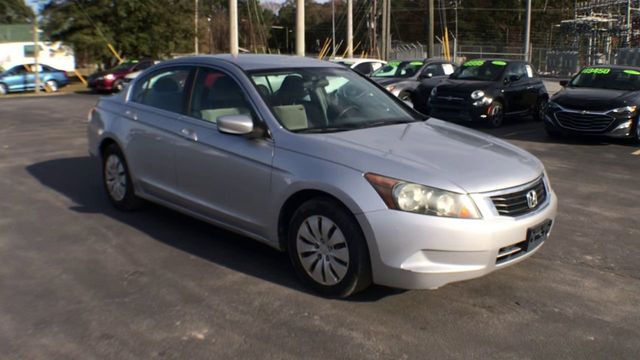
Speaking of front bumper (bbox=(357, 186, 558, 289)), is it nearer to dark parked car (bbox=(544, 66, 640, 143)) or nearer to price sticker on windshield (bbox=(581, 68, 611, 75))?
dark parked car (bbox=(544, 66, 640, 143))

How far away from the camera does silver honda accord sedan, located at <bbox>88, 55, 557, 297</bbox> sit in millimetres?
3850

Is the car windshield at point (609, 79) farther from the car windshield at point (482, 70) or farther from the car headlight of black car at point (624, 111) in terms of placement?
the car windshield at point (482, 70)

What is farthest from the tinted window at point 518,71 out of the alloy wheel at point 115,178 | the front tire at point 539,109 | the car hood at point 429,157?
the alloy wheel at point 115,178

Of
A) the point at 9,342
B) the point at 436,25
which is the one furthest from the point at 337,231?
the point at 436,25

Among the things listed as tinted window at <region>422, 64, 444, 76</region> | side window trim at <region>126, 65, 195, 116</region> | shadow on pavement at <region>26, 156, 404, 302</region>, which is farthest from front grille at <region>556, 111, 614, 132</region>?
side window trim at <region>126, 65, 195, 116</region>

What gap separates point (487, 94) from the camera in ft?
45.1

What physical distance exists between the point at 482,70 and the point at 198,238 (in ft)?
36.2

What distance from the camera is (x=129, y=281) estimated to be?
4.60 metres

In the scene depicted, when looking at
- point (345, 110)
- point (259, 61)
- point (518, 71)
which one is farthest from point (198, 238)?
point (518, 71)

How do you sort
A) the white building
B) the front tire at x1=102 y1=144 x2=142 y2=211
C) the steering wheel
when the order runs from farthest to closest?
the white building → the front tire at x1=102 y1=144 x2=142 y2=211 → the steering wheel

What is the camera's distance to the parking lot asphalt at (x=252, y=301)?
3627 mm

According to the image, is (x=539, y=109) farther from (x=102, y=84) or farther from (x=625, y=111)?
(x=102, y=84)

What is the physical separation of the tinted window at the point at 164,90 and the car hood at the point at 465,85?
902cm

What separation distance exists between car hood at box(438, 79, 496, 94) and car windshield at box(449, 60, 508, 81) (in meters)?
0.38
